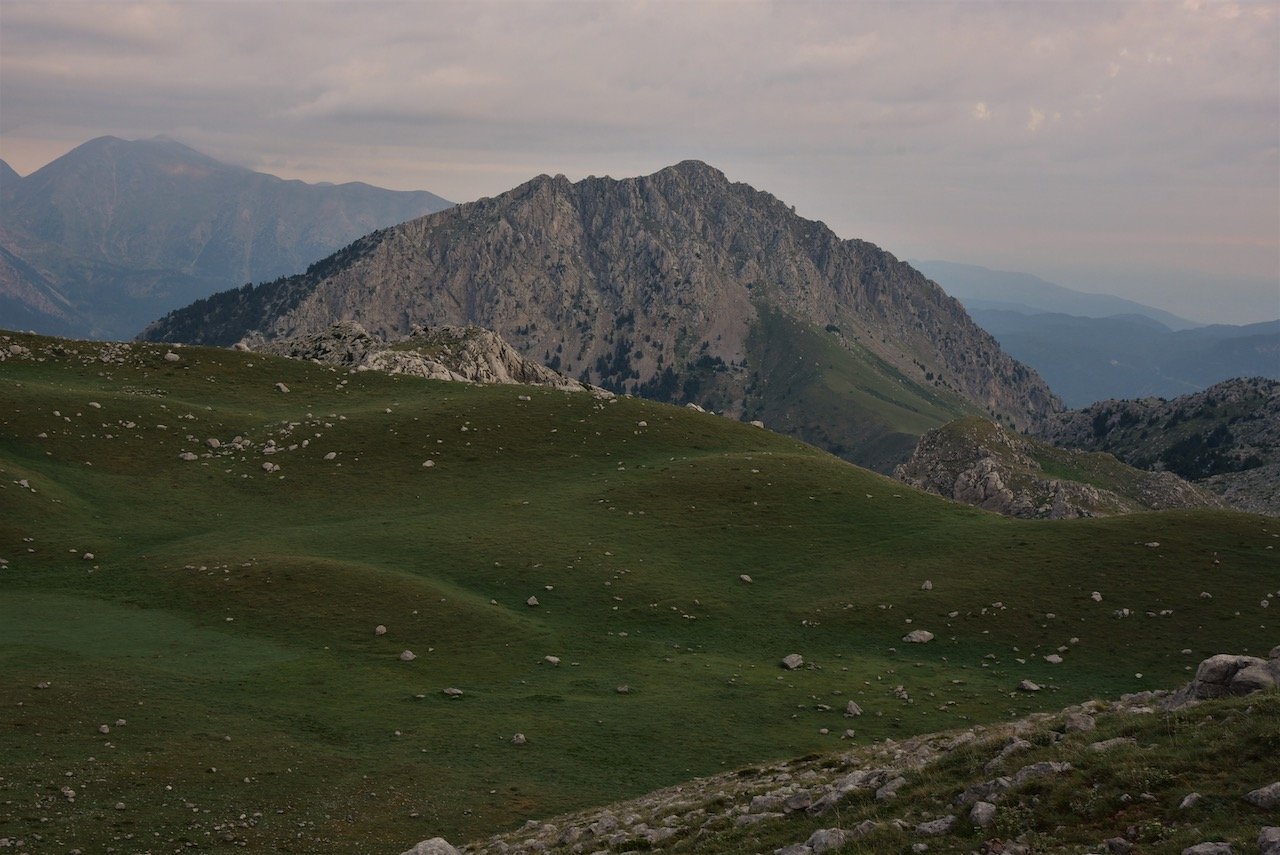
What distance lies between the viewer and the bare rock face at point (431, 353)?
11419 centimetres

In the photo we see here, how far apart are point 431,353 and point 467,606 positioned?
8767cm

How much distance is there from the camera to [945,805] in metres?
18.0

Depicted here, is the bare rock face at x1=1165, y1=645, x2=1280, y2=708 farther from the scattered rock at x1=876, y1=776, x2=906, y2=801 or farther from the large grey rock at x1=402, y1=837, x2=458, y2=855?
the large grey rock at x1=402, y1=837, x2=458, y2=855

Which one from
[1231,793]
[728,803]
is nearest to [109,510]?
[728,803]

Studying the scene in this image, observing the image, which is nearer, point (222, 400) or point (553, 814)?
point (553, 814)

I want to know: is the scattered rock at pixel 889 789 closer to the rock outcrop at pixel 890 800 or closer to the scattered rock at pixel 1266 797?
the rock outcrop at pixel 890 800

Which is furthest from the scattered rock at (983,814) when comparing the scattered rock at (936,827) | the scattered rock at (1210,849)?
the scattered rock at (1210,849)

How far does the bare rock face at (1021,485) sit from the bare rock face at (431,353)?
69179mm

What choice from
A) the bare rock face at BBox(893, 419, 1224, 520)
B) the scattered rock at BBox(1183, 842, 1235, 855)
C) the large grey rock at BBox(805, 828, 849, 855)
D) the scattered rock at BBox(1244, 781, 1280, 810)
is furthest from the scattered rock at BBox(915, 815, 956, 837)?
the bare rock face at BBox(893, 419, 1224, 520)

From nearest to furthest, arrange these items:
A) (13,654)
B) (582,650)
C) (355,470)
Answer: (13,654) < (582,650) < (355,470)

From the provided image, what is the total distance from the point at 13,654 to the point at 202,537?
1782 cm

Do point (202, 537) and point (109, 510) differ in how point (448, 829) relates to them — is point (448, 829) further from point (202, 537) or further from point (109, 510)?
point (109, 510)

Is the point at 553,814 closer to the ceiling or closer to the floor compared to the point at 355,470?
closer to the floor

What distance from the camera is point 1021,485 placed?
15950cm
